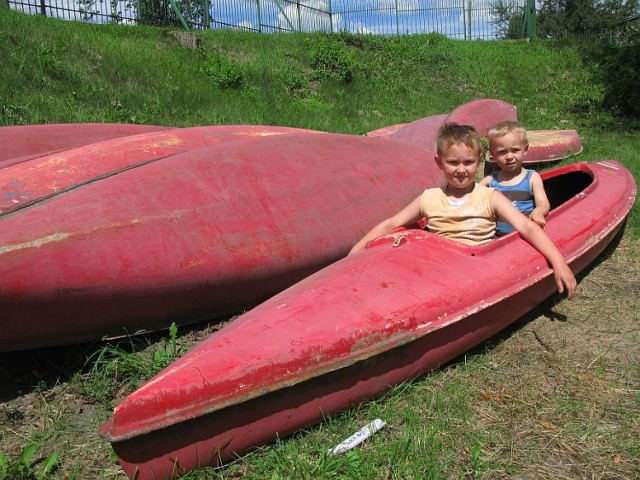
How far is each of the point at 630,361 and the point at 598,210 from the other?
1.30 m

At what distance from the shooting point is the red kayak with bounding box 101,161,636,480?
193cm

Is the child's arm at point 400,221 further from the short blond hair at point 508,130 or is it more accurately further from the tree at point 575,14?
the tree at point 575,14

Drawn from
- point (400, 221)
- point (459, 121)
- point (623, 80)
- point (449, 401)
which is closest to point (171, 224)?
point (400, 221)

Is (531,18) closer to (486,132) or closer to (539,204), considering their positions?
(486,132)

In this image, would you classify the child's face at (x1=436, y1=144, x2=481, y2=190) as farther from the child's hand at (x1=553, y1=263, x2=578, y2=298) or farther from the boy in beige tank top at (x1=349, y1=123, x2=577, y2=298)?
the child's hand at (x1=553, y1=263, x2=578, y2=298)

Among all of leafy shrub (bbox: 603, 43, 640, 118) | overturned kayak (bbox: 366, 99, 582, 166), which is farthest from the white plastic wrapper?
leafy shrub (bbox: 603, 43, 640, 118)

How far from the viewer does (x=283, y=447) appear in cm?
214

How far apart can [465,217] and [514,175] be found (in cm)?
91

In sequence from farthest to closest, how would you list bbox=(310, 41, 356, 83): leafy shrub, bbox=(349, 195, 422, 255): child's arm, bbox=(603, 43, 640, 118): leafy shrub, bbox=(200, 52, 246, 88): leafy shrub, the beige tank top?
bbox=(310, 41, 356, 83): leafy shrub < bbox=(603, 43, 640, 118): leafy shrub < bbox=(200, 52, 246, 88): leafy shrub < bbox=(349, 195, 422, 255): child's arm < the beige tank top

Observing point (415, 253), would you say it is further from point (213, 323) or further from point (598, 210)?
point (598, 210)

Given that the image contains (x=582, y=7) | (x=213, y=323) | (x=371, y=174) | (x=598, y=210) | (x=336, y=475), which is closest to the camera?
(x=336, y=475)

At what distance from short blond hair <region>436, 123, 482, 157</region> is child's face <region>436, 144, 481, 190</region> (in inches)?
0.6

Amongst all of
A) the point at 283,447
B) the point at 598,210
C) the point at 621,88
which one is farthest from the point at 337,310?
the point at 621,88

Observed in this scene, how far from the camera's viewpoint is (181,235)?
A: 2.98m
